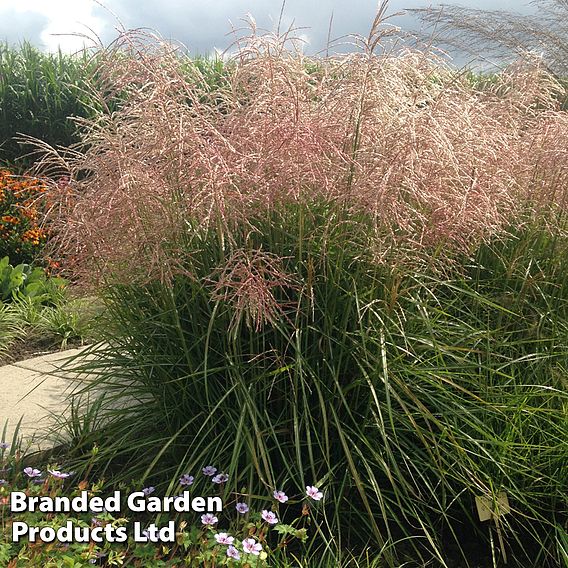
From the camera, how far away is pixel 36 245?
7227 millimetres

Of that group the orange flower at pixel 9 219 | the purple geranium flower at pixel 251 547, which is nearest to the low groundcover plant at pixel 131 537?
the purple geranium flower at pixel 251 547

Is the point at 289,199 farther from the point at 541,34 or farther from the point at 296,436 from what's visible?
the point at 541,34

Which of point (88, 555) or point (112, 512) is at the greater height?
point (88, 555)

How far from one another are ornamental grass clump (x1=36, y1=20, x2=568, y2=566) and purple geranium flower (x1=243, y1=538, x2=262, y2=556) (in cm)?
32

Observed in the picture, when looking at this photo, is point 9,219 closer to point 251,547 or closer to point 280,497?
point 280,497

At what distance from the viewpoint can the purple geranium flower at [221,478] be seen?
8.69 feet

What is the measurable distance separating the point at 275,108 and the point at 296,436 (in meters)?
1.26

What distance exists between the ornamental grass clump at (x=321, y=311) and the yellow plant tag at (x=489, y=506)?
0.07 metres

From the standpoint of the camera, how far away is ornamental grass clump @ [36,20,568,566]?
9.26 ft

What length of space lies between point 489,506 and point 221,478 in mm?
1008

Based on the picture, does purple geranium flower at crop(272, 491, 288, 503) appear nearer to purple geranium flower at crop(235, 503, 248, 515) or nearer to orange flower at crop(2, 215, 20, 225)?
purple geranium flower at crop(235, 503, 248, 515)

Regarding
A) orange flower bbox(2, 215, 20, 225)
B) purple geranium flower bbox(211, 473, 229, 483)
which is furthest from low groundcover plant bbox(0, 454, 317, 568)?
orange flower bbox(2, 215, 20, 225)

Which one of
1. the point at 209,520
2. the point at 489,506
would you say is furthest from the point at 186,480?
the point at 489,506

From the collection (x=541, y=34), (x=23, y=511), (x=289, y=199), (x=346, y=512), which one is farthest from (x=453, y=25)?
(x=23, y=511)
